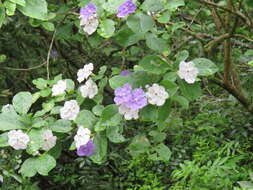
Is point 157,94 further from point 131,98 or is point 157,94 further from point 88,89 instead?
point 88,89

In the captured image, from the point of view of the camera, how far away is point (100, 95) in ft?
6.17

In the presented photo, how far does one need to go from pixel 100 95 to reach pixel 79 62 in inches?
54.7

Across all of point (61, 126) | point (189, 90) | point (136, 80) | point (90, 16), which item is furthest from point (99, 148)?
point (90, 16)

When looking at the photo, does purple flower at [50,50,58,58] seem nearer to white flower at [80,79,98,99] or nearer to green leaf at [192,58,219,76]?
white flower at [80,79,98,99]

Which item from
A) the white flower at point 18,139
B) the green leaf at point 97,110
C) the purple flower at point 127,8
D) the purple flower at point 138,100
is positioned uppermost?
the purple flower at point 127,8

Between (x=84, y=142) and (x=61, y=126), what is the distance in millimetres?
153

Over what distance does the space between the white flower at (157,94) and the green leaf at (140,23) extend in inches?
8.0

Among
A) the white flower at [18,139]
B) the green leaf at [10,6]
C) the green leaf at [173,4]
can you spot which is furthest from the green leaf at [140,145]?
the green leaf at [10,6]

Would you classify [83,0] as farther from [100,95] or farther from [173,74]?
[173,74]

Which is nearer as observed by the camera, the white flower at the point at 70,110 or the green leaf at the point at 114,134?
the green leaf at the point at 114,134

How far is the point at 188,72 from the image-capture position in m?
1.59

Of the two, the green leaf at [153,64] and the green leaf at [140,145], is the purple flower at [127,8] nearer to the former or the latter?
the green leaf at [153,64]

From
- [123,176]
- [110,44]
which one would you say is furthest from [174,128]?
[110,44]

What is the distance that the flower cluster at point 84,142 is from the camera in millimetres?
1672
